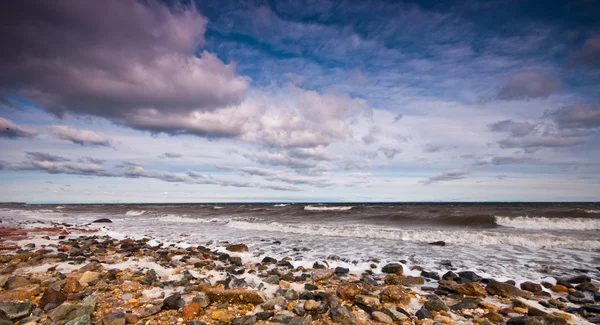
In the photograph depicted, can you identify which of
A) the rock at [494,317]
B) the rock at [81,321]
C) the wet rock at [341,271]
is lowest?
the wet rock at [341,271]

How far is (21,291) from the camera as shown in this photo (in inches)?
217

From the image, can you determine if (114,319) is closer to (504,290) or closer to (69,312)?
(69,312)

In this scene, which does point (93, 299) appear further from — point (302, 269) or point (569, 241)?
point (569, 241)

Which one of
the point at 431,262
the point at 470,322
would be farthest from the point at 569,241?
the point at 470,322

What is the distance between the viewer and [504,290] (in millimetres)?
6031

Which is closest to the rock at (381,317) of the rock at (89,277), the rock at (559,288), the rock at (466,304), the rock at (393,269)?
the rock at (466,304)

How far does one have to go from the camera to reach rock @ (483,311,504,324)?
4744 mm

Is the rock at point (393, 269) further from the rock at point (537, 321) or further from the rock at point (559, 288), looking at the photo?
the rock at point (537, 321)

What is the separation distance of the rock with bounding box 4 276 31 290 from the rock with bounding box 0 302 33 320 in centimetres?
182

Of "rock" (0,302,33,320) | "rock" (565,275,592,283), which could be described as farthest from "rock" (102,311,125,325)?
"rock" (565,275,592,283)

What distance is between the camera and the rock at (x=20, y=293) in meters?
5.27

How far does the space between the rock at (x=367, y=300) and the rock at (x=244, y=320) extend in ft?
6.70

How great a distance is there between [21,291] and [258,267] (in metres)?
5.20

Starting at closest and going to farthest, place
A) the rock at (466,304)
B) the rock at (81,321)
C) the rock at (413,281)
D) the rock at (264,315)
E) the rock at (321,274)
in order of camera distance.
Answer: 1. the rock at (81,321)
2. the rock at (264,315)
3. the rock at (466,304)
4. the rock at (413,281)
5. the rock at (321,274)
